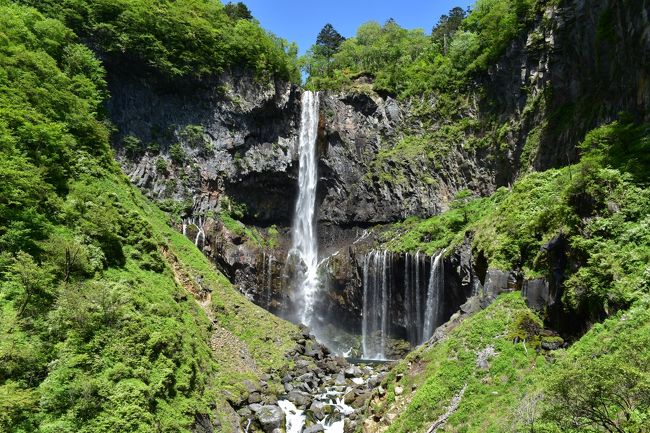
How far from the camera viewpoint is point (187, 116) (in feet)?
137

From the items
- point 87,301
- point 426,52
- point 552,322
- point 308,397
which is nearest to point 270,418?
point 308,397

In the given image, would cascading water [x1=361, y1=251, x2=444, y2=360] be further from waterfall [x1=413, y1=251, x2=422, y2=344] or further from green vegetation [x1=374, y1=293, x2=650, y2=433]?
green vegetation [x1=374, y1=293, x2=650, y2=433]

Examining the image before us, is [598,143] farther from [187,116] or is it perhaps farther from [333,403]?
[187,116]

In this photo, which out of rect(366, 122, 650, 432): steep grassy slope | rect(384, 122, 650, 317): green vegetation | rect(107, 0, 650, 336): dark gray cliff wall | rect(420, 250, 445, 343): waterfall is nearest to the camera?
rect(366, 122, 650, 432): steep grassy slope

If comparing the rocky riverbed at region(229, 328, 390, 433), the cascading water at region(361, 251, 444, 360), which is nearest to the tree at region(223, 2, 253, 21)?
the cascading water at region(361, 251, 444, 360)

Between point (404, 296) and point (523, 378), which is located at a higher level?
point (404, 296)

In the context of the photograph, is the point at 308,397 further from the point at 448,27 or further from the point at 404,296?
the point at 448,27

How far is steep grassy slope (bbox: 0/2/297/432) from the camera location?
1255 cm

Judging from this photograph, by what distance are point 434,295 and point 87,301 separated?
74.6ft

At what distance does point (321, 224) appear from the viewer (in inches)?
1758

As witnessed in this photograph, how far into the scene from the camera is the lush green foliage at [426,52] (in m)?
39.3

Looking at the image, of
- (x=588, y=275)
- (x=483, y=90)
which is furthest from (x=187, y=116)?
(x=588, y=275)

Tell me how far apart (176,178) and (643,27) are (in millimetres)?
35385

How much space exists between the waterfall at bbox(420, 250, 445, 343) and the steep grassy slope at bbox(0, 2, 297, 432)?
10000 millimetres
